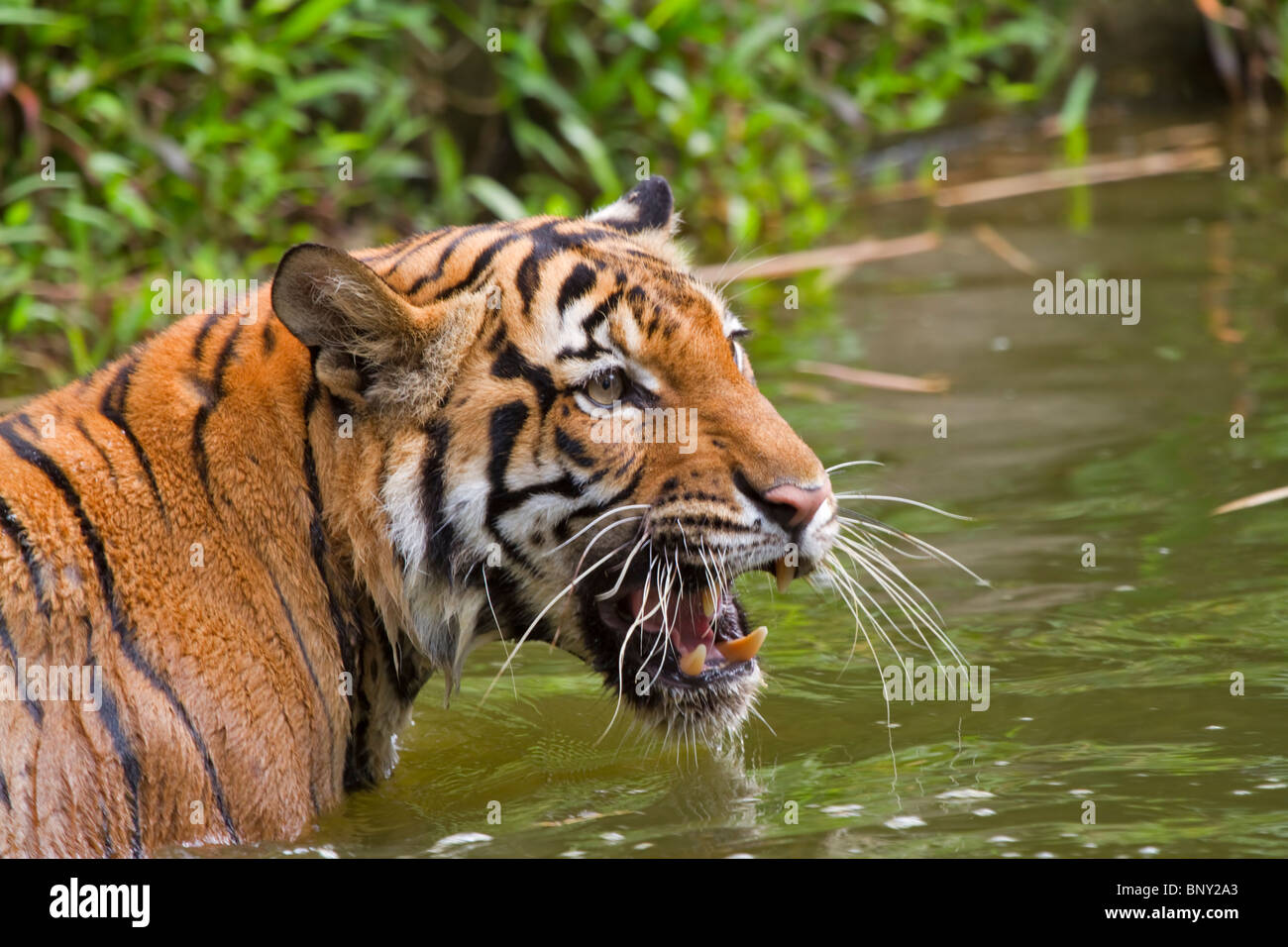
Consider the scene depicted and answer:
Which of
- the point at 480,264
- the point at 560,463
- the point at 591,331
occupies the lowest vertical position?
the point at 560,463

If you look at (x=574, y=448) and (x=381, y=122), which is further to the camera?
(x=381, y=122)

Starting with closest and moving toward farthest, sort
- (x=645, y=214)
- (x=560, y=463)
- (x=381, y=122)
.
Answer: (x=560, y=463) → (x=645, y=214) → (x=381, y=122)

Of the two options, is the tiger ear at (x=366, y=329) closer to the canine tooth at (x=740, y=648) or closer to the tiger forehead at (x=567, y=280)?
the tiger forehead at (x=567, y=280)

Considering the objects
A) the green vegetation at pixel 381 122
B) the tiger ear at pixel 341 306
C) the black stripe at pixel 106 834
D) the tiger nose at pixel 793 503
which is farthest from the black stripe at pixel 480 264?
the green vegetation at pixel 381 122

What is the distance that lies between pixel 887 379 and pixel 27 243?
121 inches

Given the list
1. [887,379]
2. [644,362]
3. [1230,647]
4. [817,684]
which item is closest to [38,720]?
[644,362]

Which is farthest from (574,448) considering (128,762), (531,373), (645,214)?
(128,762)

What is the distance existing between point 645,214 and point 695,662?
0.94 m

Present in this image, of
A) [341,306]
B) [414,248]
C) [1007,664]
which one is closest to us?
[341,306]

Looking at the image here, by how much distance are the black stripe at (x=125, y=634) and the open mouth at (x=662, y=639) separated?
0.69 metres

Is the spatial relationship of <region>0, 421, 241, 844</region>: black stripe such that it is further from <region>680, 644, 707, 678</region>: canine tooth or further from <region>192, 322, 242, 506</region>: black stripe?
<region>680, 644, 707, 678</region>: canine tooth

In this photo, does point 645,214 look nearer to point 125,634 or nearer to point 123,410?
point 123,410

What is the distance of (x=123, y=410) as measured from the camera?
300cm

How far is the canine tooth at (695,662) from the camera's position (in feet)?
10.1
